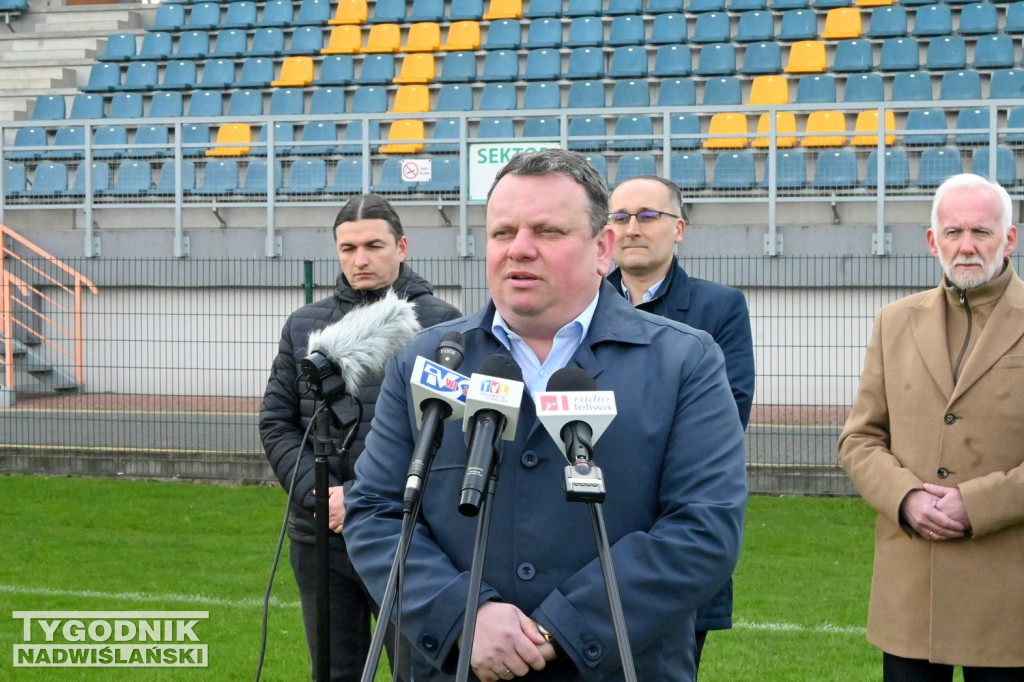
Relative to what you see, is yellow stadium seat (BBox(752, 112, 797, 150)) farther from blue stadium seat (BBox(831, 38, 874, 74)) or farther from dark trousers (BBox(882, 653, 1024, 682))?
dark trousers (BBox(882, 653, 1024, 682))

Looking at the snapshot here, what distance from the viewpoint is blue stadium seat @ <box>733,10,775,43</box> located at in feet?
57.2

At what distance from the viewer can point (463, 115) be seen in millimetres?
14195

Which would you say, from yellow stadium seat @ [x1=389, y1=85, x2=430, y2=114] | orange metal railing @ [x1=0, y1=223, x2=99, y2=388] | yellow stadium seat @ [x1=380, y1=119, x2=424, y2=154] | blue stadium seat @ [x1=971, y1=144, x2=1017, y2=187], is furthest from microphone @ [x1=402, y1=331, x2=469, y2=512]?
yellow stadium seat @ [x1=389, y1=85, x2=430, y2=114]

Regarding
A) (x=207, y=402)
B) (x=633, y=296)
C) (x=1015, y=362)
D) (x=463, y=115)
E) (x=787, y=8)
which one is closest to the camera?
(x=1015, y=362)

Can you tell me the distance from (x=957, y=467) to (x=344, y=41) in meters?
16.6

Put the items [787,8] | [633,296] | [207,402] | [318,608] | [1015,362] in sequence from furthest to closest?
[787,8] < [207,402] < [633,296] < [318,608] < [1015,362]

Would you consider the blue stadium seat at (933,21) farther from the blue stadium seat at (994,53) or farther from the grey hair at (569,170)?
the grey hair at (569,170)

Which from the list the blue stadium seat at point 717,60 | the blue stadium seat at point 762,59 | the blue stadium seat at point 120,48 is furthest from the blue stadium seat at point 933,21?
the blue stadium seat at point 120,48

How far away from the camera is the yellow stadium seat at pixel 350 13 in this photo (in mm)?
19594

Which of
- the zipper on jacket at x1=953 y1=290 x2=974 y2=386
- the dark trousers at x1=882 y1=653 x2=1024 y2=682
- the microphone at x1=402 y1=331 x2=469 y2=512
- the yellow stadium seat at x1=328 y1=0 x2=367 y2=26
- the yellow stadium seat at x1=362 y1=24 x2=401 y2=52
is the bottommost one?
the dark trousers at x1=882 y1=653 x2=1024 y2=682

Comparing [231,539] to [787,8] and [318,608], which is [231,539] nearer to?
[318,608]

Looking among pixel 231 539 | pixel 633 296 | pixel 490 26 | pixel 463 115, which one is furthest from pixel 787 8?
pixel 633 296

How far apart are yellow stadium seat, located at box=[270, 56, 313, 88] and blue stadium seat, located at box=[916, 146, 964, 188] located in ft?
29.3

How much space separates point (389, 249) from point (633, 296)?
0.91 meters
